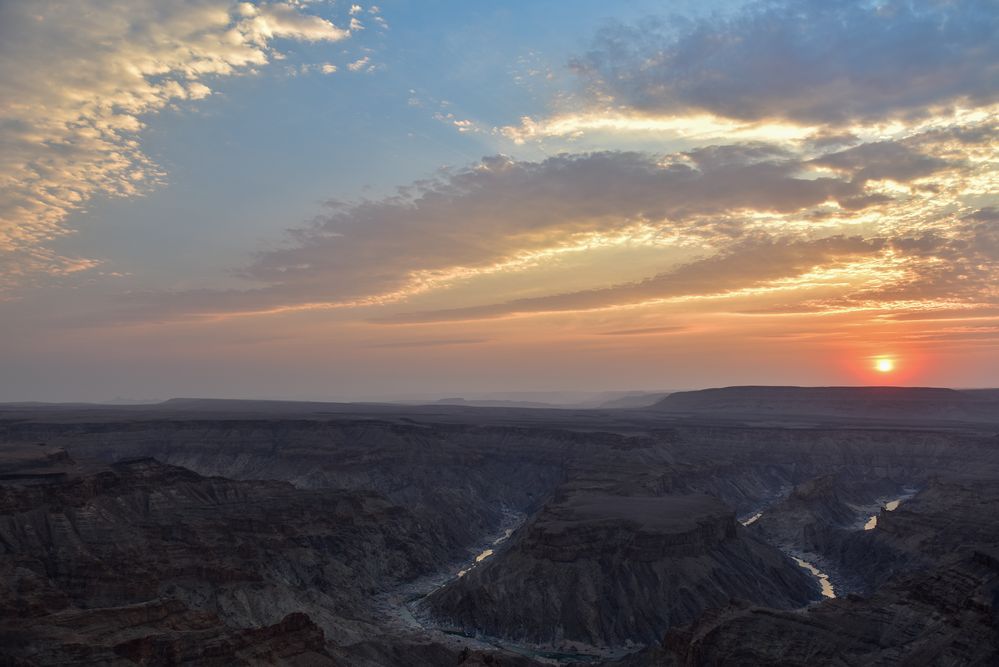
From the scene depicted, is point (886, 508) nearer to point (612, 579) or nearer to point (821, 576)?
point (821, 576)

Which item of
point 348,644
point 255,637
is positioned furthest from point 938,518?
point 255,637

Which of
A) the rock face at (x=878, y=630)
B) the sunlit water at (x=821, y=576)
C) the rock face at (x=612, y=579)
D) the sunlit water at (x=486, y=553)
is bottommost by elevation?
the sunlit water at (x=821, y=576)

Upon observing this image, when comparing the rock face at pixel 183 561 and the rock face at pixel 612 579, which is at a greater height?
the rock face at pixel 183 561

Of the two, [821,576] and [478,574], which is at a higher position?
[478,574]

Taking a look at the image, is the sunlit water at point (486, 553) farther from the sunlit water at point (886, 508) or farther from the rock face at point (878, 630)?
the sunlit water at point (886, 508)

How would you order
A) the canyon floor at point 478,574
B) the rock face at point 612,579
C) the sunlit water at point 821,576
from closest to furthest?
1. the canyon floor at point 478,574
2. the rock face at point 612,579
3. the sunlit water at point 821,576

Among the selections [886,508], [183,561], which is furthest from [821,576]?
[183,561]

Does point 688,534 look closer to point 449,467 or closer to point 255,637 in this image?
point 255,637

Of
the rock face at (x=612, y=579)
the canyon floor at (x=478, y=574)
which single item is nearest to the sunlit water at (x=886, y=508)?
the canyon floor at (x=478, y=574)

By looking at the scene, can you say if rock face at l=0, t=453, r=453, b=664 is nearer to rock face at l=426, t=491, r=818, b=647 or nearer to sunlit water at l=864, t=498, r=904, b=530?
rock face at l=426, t=491, r=818, b=647
